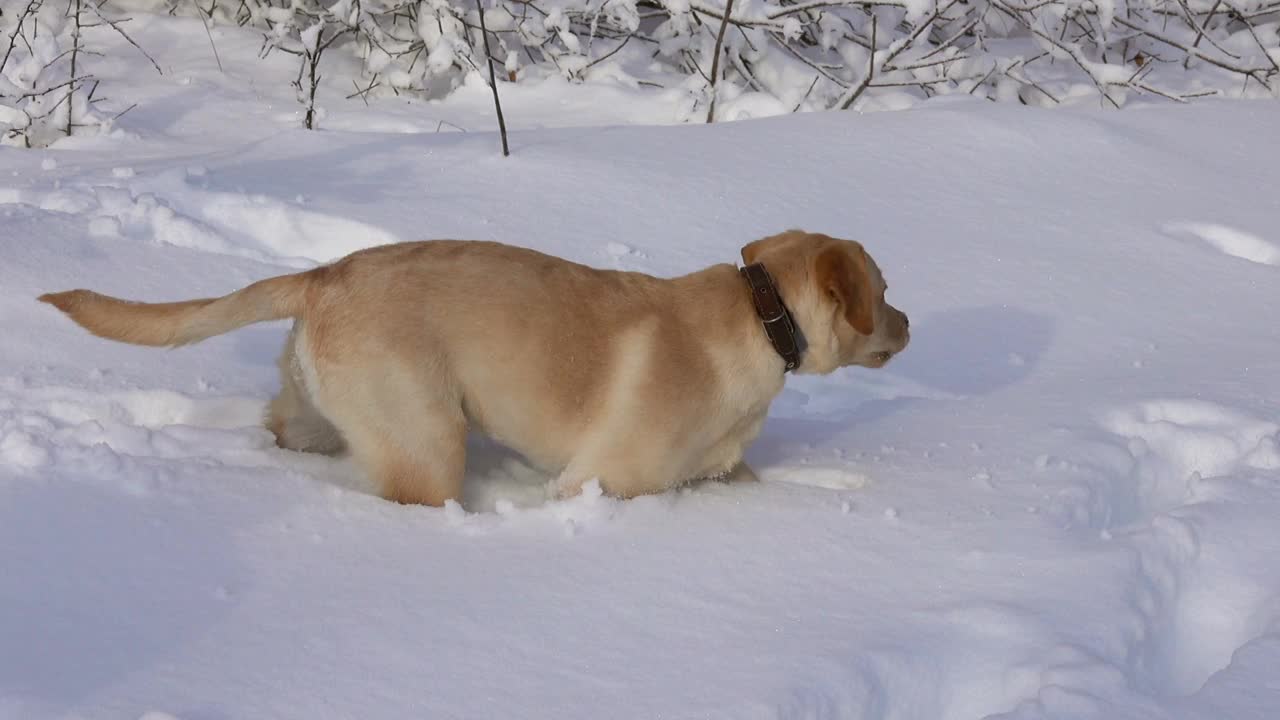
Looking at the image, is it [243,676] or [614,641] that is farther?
[614,641]

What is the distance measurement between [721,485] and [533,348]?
63 cm

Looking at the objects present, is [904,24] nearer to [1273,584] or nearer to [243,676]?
[1273,584]

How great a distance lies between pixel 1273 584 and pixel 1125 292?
2.00m

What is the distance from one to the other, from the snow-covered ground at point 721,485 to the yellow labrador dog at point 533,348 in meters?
0.13

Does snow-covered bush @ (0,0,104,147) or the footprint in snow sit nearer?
the footprint in snow

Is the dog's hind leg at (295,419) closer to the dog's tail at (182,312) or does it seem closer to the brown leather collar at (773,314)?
the dog's tail at (182,312)

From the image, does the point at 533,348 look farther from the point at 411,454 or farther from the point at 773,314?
the point at 773,314

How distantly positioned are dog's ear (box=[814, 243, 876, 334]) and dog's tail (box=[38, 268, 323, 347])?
1249 mm

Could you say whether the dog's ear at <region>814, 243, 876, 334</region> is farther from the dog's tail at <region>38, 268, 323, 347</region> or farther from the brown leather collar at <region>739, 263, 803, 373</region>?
the dog's tail at <region>38, 268, 323, 347</region>

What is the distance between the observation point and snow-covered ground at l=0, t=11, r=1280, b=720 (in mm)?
2238

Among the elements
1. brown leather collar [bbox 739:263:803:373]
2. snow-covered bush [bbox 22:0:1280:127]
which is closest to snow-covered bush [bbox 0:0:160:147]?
snow-covered bush [bbox 22:0:1280:127]

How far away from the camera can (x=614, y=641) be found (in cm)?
235

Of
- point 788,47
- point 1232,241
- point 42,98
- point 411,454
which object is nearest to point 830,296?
point 411,454

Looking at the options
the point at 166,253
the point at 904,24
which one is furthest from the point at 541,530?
the point at 904,24
